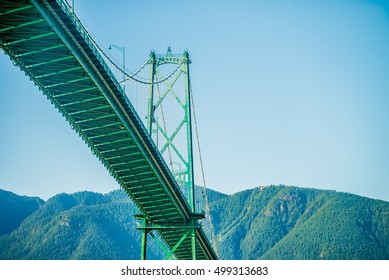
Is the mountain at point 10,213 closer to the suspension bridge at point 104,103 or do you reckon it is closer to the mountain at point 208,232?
the mountain at point 208,232

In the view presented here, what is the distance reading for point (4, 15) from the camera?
2338 centimetres

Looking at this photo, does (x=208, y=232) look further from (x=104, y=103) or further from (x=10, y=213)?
(x=104, y=103)

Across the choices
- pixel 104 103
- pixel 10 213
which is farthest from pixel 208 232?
→ pixel 104 103

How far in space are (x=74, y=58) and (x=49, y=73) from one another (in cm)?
206

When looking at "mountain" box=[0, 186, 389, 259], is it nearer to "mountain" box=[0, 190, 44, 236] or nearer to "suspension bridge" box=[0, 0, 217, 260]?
"mountain" box=[0, 190, 44, 236]

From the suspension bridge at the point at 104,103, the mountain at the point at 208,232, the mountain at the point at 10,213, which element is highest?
the mountain at the point at 10,213

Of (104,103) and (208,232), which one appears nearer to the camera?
(104,103)

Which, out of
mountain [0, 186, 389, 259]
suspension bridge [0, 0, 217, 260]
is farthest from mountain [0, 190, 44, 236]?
suspension bridge [0, 0, 217, 260]

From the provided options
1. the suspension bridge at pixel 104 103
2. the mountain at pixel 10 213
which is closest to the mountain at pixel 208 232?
the mountain at pixel 10 213

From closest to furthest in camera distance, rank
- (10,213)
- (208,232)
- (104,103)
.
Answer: (104,103)
(10,213)
(208,232)
